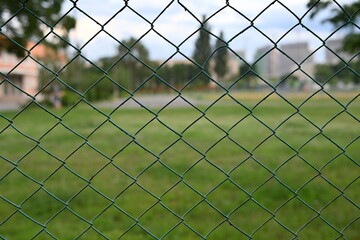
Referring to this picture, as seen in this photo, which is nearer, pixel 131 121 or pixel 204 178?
pixel 204 178

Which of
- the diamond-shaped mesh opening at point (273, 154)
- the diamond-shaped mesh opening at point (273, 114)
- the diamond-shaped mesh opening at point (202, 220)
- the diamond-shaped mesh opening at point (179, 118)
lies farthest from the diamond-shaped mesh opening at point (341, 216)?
the diamond-shaped mesh opening at point (273, 114)

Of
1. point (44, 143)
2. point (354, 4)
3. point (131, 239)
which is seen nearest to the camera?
point (131, 239)

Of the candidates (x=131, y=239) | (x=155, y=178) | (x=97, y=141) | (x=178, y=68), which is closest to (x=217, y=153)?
(x=155, y=178)

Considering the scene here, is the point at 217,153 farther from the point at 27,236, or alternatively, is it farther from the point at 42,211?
the point at 27,236

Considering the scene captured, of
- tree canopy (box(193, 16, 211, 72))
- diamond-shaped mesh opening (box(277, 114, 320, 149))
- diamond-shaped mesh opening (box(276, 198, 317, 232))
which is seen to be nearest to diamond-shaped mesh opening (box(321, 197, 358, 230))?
diamond-shaped mesh opening (box(276, 198, 317, 232))

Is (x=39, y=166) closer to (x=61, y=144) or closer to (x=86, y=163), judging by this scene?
(x=86, y=163)

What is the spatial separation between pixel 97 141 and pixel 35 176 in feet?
9.47

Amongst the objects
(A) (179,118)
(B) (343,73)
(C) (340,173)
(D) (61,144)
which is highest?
(B) (343,73)

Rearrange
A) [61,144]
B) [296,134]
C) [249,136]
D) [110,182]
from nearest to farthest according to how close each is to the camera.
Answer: [110,182]
[61,144]
[249,136]
[296,134]

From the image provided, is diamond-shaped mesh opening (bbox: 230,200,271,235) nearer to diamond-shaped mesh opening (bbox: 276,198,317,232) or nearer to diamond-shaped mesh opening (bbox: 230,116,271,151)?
diamond-shaped mesh opening (bbox: 276,198,317,232)

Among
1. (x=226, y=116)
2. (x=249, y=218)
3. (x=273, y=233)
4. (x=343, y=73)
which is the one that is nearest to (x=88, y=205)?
(x=249, y=218)

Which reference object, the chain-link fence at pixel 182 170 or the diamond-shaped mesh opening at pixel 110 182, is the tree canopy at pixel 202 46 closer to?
the chain-link fence at pixel 182 170

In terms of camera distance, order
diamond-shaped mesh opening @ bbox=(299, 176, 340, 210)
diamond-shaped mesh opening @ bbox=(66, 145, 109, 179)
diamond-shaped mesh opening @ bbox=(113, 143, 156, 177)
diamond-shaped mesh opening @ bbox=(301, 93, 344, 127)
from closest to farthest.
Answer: diamond-shaped mesh opening @ bbox=(299, 176, 340, 210), diamond-shaped mesh opening @ bbox=(66, 145, 109, 179), diamond-shaped mesh opening @ bbox=(113, 143, 156, 177), diamond-shaped mesh opening @ bbox=(301, 93, 344, 127)

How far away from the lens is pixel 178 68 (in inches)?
61.9
